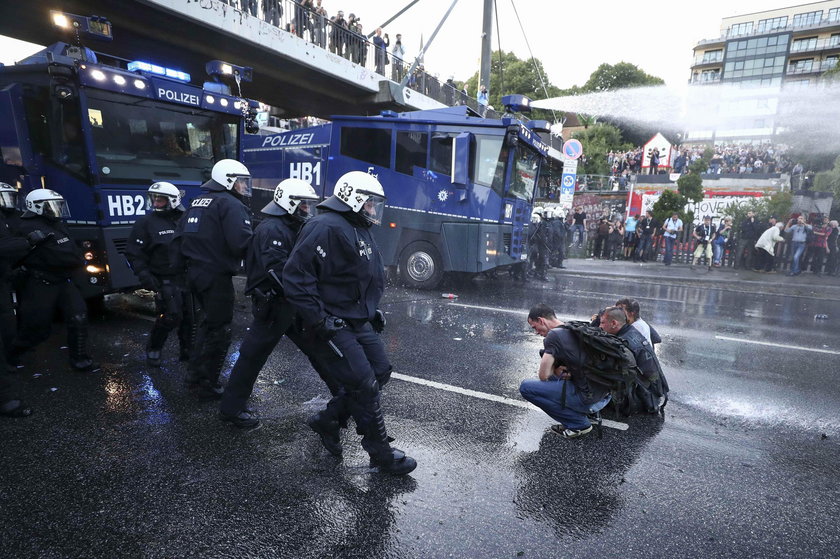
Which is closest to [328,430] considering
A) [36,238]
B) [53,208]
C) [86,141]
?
[36,238]

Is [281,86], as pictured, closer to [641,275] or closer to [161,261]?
[641,275]

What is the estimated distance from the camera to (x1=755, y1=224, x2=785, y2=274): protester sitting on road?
15523 mm

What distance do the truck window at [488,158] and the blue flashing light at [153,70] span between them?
504cm

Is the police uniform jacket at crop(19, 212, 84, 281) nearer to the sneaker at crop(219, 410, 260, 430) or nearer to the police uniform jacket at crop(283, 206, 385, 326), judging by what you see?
the sneaker at crop(219, 410, 260, 430)

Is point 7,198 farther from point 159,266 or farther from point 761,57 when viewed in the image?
point 761,57

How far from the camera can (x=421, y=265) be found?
10383 millimetres

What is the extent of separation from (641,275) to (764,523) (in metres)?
12.5

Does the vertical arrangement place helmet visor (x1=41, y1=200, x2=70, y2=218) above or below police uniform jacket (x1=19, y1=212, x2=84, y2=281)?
→ above

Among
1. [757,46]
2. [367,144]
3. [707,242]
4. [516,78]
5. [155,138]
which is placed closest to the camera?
[155,138]

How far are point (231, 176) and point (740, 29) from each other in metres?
88.4

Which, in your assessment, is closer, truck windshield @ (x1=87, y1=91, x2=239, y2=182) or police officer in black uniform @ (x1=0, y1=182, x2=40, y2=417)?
police officer in black uniform @ (x1=0, y1=182, x2=40, y2=417)

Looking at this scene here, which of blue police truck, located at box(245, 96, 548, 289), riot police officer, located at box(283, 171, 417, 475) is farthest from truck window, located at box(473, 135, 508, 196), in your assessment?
riot police officer, located at box(283, 171, 417, 475)

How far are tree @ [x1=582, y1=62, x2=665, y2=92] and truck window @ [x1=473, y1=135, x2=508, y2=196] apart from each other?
160ft

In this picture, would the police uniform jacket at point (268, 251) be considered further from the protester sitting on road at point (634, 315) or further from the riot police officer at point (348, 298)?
the protester sitting on road at point (634, 315)
